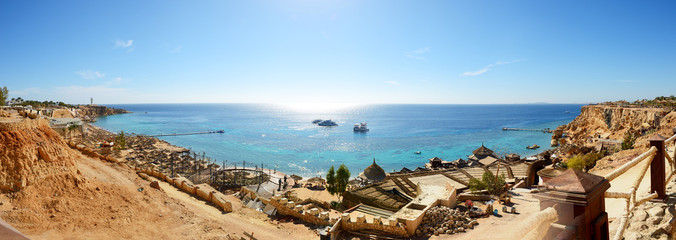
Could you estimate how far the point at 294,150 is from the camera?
201 feet

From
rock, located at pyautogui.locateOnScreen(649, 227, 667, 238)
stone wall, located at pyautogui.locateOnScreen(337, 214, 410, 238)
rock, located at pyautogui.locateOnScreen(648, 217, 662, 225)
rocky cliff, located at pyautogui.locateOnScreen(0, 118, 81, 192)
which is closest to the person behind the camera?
rock, located at pyautogui.locateOnScreen(649, 227, 667, 238)

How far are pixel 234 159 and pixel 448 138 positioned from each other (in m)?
49.2

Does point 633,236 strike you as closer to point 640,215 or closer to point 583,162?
point 640,215

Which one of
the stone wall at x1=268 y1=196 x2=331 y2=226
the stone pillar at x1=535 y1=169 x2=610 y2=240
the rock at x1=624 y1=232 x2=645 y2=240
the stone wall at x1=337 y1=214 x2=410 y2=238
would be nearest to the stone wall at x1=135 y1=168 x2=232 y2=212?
the stone wall at x1=268 y1=196 x2=331 y2=226

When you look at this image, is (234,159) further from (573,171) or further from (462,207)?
(573,171)

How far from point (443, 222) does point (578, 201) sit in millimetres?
12759

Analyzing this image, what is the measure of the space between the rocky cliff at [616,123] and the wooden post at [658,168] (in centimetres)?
2557

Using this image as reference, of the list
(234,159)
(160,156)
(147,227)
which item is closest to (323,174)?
(234,159)

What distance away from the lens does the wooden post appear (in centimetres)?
372

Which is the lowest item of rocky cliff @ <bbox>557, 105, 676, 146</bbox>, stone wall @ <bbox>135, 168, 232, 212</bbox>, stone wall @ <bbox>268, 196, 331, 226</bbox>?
stone wall @ <bbox>268, 196, 331, 226</bbox>

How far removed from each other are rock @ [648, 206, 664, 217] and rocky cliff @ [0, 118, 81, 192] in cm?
1891

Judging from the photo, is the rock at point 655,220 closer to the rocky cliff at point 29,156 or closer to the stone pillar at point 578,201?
the stone pillar at point 578,201

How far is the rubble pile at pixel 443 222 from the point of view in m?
13.2

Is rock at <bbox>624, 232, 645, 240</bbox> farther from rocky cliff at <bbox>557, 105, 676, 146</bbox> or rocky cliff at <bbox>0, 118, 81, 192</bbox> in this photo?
rocky cliff at <bbox>557, 105, 676, 146</bbox>
